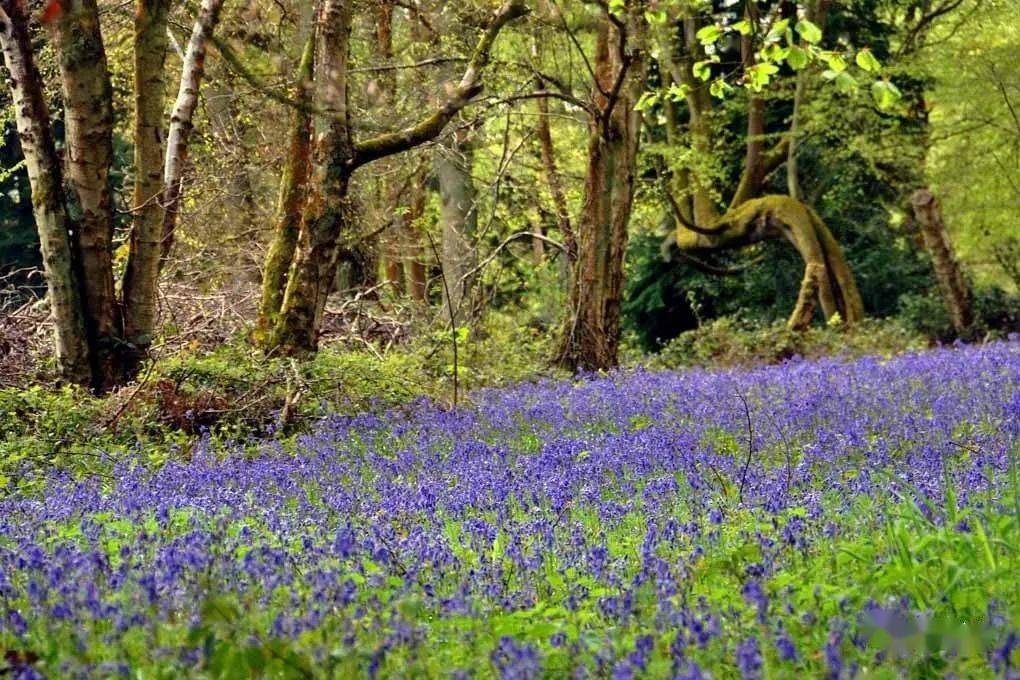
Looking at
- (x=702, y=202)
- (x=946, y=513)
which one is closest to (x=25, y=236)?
(x=702, y=202)

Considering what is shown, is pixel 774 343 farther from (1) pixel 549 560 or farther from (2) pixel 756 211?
(1) pixel 549 560

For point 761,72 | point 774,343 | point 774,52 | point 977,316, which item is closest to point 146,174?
point 761,72

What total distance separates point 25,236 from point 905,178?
22.5 m

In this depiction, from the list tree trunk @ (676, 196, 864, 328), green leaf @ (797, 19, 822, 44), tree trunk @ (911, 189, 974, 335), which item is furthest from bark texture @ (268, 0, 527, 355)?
tree trunk @ (911, 189, 974, 335)

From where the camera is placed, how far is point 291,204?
12555 millimetres

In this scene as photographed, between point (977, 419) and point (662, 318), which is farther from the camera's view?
point (662, 318)

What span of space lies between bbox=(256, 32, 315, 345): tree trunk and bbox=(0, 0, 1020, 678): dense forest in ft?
0.15

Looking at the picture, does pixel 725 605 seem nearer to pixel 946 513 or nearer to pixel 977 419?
pixel 946 513

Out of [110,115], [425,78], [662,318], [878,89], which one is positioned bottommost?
[662,318]

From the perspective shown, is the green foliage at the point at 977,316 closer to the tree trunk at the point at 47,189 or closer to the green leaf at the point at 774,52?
the tree trunk at the point at 47,189

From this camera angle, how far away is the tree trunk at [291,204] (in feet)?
40.7

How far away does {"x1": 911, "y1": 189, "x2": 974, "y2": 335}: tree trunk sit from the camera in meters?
20.8

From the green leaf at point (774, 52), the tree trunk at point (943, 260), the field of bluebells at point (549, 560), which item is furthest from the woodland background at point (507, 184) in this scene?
the field of bluebells at point (549, 560)

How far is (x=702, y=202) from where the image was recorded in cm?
2542
